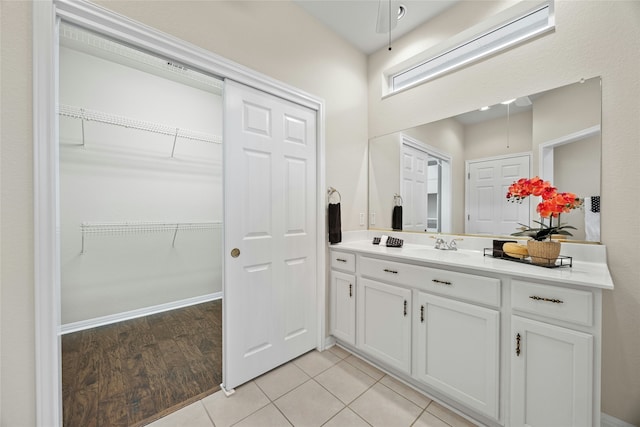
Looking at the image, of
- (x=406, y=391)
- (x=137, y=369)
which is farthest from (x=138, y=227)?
(x=406, y=391)

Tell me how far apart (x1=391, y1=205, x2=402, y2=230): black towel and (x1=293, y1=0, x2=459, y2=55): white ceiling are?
1.67m

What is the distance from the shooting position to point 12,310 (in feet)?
3.63

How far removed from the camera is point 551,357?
121 cm

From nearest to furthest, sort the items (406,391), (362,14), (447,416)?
1. (447,416)
2. (406,391)
3. (362,14)

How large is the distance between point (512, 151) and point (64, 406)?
3.52 meters

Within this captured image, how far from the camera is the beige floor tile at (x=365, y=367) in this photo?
194cm

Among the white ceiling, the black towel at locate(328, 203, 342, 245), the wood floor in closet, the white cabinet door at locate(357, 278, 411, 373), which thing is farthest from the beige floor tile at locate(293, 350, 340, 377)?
the white ceiling

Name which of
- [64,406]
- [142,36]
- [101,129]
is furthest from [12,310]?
[101,129]

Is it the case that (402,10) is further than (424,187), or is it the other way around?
(424,187)

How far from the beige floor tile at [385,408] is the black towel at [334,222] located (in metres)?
1.20

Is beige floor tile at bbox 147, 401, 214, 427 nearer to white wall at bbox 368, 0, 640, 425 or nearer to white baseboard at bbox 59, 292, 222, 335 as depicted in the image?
white baseboard at bbox 59, 292, 222, 335

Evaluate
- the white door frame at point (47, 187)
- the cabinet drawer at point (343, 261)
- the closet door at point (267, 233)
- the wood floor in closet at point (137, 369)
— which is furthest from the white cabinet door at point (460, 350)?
the white door frame at point (47, 187)

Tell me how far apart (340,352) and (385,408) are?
691 millimetres

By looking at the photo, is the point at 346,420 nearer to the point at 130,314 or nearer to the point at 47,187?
the point at 47,187
